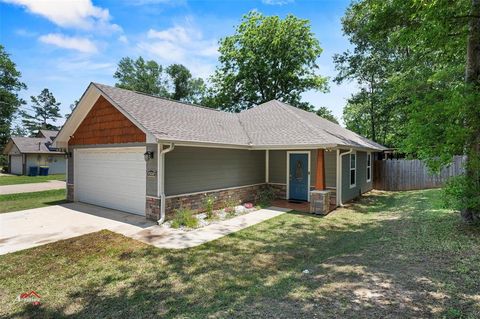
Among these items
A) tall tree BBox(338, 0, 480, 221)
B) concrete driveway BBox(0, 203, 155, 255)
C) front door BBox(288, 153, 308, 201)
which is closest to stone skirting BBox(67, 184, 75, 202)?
concrete driveway BBox(0, 203, 155, 255)

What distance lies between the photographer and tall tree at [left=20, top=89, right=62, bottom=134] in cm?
6008

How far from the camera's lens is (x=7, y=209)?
33.0ft

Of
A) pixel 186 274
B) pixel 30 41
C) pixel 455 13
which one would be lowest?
pixel 186 274

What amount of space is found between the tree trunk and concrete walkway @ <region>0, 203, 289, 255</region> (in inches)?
210

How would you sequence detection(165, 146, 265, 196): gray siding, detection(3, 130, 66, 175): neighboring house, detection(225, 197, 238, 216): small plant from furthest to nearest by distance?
detection(3, 130, 66, 175): neighboring house < detection(225, 197, 238, 216): small plant < detection(165, 146, 265, 196): gray siding

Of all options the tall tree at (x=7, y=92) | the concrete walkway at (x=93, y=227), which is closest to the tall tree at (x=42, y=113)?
the tall tree at (x=7, y=92)

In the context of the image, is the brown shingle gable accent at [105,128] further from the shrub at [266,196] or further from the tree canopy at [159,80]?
the tree canopy at [159,80]

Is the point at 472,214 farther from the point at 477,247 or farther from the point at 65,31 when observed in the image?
the point at 65,31

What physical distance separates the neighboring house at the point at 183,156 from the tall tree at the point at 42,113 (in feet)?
205

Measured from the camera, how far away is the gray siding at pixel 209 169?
842 cm

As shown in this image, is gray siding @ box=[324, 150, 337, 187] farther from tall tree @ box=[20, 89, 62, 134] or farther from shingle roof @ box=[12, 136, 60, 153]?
tall tree @ box=[20, 89, 62, 134]

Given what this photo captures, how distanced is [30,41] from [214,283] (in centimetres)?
1522

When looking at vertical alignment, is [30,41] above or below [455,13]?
above

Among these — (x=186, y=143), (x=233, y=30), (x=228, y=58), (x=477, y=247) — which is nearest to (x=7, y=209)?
(x=186, y=143)
